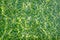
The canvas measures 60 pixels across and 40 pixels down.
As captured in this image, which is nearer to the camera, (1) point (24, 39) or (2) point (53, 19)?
(1) point (24, 39)

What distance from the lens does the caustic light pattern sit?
10.3 ft

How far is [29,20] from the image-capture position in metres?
3.33

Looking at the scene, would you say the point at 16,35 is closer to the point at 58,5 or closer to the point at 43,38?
the point at 43,38

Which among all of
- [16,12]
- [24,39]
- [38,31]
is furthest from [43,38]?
[16,12]

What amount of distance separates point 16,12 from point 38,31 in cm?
49

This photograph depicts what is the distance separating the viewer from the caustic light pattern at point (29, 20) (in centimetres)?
315

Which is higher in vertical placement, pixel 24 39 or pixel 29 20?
pixel 29 20

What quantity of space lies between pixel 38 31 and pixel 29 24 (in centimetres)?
20

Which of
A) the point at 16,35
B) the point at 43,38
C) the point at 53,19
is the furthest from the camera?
the point at 53,19

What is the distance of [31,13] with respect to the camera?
3.43 metres

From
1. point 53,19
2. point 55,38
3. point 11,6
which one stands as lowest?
point 55,38

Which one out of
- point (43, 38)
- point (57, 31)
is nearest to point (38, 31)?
point (43, 38)

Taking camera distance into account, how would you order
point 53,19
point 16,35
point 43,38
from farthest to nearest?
point 53,19 < point 43,38 < point 16,35

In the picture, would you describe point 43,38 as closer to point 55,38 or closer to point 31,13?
point 55,38
